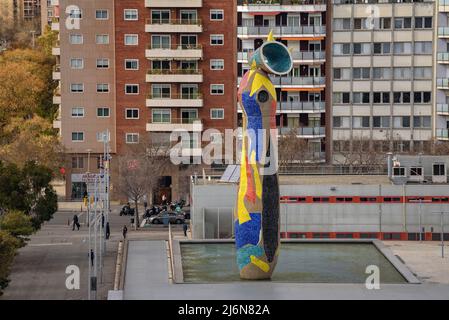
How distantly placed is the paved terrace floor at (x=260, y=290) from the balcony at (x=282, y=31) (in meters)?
53.6

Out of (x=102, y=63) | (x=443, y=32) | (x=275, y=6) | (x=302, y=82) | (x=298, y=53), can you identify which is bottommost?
(x=302, y=82)

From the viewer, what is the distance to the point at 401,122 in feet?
334

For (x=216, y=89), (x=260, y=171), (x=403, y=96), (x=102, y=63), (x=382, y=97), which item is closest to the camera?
(x=260, y=171)

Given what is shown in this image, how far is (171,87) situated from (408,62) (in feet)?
65.7

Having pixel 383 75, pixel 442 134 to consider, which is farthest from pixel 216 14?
pixel 442 134

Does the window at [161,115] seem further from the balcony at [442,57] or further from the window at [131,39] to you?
the balcony at [442,57]

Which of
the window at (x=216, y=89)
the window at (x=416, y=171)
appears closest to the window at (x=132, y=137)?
the window at (x=216, y=89)

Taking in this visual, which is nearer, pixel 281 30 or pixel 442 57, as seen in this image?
pixel 281 30

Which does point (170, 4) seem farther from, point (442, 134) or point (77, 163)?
point (442, 134)

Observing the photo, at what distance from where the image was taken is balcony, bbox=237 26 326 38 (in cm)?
9981

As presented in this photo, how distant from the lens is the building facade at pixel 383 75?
100625mm

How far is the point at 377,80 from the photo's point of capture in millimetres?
101375

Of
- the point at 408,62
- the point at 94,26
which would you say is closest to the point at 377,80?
the point at 408,62

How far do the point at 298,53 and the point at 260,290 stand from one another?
191 ft
